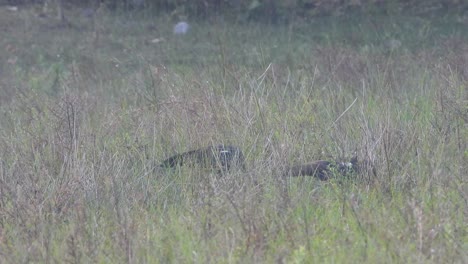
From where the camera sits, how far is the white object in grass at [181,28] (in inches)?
443

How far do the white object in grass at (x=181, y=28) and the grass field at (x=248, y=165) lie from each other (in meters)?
2.14

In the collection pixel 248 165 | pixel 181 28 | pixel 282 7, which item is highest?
pixel 248 165

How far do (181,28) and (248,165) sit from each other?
21.1 ft

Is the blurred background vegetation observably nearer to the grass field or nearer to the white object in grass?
the white object in grass

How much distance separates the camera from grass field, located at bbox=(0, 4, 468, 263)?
3.99m

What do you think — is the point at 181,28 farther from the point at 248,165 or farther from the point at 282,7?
the point at 248,165

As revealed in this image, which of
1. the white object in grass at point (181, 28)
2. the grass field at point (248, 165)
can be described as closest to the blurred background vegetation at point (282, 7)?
the white object in grass at point (181, 28)

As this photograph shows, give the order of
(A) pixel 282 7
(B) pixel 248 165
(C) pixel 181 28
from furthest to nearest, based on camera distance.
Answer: (A) pixel 282 7 → (C) pixel 181 28 → (B) pixel 248 165

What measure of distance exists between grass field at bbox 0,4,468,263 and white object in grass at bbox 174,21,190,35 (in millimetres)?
2144

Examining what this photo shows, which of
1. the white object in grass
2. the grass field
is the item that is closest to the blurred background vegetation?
the white object in grass

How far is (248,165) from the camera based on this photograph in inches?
202

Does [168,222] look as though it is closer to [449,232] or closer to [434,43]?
[449,232]

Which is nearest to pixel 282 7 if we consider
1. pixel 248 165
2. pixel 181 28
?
pixel 181 28

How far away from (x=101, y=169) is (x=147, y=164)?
15.1 inches
